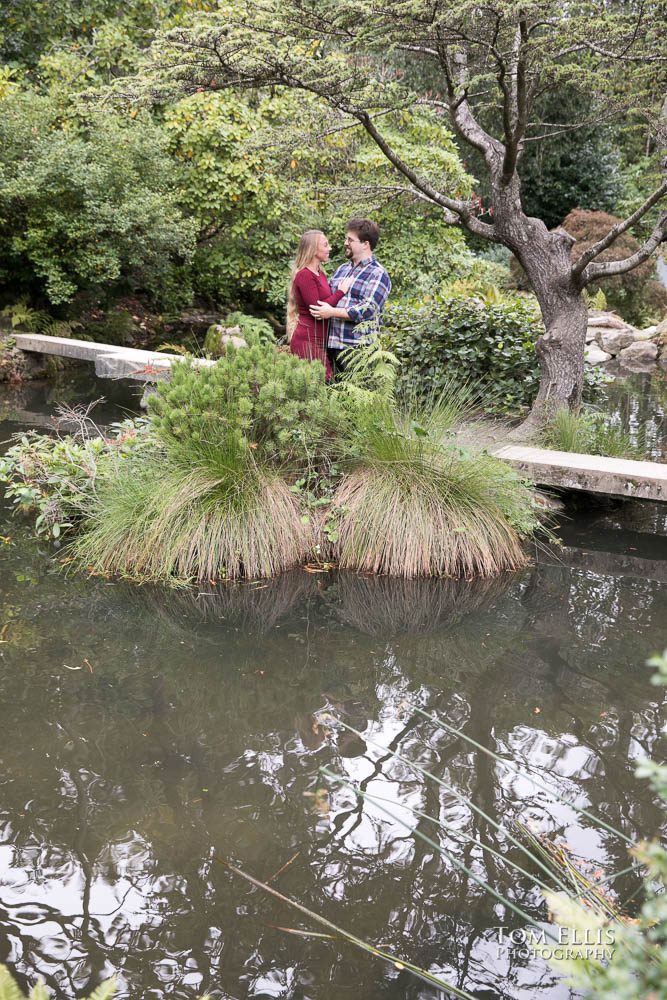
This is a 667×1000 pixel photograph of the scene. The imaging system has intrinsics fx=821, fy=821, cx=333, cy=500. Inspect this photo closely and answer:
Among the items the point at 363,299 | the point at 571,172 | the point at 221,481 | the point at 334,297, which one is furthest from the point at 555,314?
the point at 571,172

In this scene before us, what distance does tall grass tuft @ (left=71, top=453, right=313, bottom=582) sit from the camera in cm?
488

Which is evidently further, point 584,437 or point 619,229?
point 584,437

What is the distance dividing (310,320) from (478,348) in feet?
7.93

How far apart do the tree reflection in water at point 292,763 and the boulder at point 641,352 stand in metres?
11.7

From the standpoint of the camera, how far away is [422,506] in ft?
16.2

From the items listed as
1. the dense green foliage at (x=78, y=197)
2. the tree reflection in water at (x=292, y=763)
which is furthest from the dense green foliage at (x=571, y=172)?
the tree reflection in water at (x=292, y=763)

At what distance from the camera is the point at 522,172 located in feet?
71.5

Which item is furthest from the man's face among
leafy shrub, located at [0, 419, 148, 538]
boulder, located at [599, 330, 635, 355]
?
boulder, located at [599, 330, 635, 355]

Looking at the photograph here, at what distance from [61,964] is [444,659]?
88.1 inches

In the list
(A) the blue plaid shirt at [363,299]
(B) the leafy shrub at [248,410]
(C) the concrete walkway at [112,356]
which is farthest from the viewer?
(C) the concrete walkway at [112,356]

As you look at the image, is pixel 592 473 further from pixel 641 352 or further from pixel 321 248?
pixel 641 352

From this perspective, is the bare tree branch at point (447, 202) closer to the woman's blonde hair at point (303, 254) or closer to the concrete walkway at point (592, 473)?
the woman's blonde hair at point (303, 254)

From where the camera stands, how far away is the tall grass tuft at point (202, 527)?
16.0ft

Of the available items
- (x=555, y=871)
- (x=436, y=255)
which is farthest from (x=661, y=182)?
(x=436, y=255)
